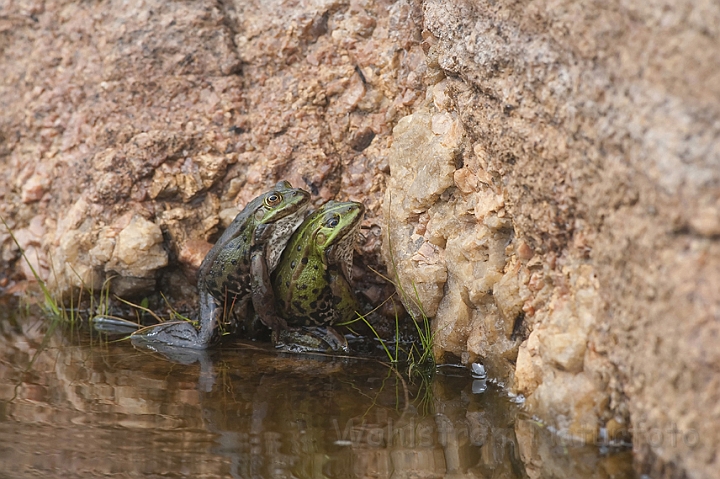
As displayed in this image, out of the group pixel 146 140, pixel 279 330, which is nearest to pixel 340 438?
pixel 279 330

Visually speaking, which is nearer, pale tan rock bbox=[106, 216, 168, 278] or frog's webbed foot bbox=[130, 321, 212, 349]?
frog's webbed foot bbox=[130, 321, 212, 349]

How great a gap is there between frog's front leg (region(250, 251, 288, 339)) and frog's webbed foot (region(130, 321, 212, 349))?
513 millimetres

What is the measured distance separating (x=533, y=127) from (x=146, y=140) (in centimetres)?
367

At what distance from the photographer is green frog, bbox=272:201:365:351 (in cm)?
535

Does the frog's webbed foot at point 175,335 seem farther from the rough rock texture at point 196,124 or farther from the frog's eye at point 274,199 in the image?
the frog's eye at point 274,199

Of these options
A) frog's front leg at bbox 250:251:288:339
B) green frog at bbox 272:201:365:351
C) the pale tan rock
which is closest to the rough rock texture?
the pale tan rock

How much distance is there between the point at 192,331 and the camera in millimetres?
5691

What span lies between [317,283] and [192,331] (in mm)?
1137

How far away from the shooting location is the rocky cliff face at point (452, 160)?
3129 mm

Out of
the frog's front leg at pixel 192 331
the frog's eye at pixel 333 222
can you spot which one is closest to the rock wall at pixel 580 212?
the frog's eye at pixel 333 222

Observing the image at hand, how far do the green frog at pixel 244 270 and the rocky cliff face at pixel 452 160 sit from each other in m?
0.54

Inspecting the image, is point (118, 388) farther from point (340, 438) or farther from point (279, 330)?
point (340, 438)

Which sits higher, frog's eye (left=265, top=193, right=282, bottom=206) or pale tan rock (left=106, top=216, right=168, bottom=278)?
frog's eye (left=265, top=193, right=282, bottom=206)

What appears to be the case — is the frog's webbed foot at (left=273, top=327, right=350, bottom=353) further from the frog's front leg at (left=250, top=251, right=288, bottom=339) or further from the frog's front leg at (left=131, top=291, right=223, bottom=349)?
the frog's front leg at (left=131, top=291, right=223, bottom=349)
